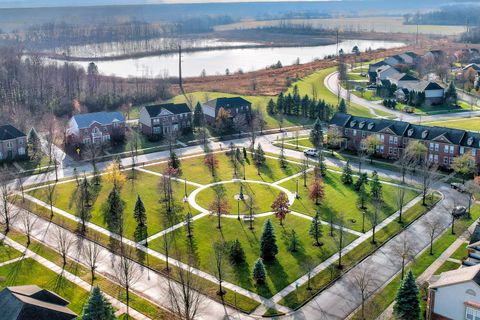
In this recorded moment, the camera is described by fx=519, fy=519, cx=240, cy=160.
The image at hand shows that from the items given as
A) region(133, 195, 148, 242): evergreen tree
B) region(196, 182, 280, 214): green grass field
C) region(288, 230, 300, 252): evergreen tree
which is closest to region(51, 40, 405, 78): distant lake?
region(196, 182, 280, 214): green grass field

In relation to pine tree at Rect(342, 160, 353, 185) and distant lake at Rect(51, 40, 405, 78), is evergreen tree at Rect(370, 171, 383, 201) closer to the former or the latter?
pine tree at Rect(342, 160, 353, 185)

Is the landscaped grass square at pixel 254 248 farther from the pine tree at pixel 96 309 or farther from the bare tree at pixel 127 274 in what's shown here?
the pine tree at pixel 96 309

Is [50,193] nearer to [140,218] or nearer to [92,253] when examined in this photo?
[140,218]

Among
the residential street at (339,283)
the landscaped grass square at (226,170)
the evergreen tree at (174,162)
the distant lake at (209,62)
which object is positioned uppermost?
the distant lake at (209,62)

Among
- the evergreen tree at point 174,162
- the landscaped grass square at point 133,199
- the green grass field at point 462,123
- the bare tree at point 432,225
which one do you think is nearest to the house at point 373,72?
the green grass field at point 462,123

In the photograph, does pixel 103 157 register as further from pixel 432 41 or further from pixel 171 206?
pixel 432 41

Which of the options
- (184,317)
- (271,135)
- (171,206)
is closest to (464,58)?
(271,135)
